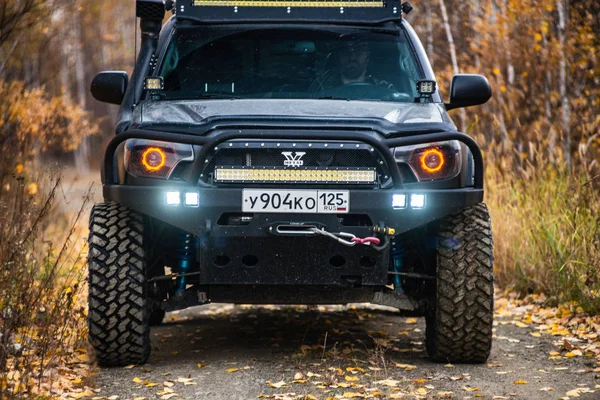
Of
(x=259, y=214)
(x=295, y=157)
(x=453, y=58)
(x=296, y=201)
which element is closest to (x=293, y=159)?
(x=295, y=157)

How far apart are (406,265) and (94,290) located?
1784 mm

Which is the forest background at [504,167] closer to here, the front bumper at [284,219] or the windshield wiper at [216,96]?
the front bumper at [284,219]

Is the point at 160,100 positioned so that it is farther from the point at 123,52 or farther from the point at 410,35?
the point at 123,52

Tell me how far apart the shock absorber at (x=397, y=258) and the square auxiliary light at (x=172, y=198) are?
1.22 m

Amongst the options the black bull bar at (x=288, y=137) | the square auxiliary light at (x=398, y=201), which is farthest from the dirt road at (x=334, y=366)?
the black bull bar at (x=288, y=137)

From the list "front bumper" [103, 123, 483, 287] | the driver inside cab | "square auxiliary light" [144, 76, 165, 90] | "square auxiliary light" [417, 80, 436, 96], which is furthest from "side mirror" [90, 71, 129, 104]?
"square auxiliary light" [417, 80, 436, 96]

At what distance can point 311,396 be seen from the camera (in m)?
4.99

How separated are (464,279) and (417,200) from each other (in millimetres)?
586

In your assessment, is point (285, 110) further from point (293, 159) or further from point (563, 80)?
point (563, 80)

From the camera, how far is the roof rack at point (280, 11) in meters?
6.54

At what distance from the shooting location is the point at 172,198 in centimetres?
528

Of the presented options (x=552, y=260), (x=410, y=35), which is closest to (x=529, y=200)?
(x=552, y=260)

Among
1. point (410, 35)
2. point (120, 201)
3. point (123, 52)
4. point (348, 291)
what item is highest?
point (123, 52)

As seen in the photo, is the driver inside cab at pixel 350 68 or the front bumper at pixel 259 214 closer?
the front bumper at pixel 259 214
